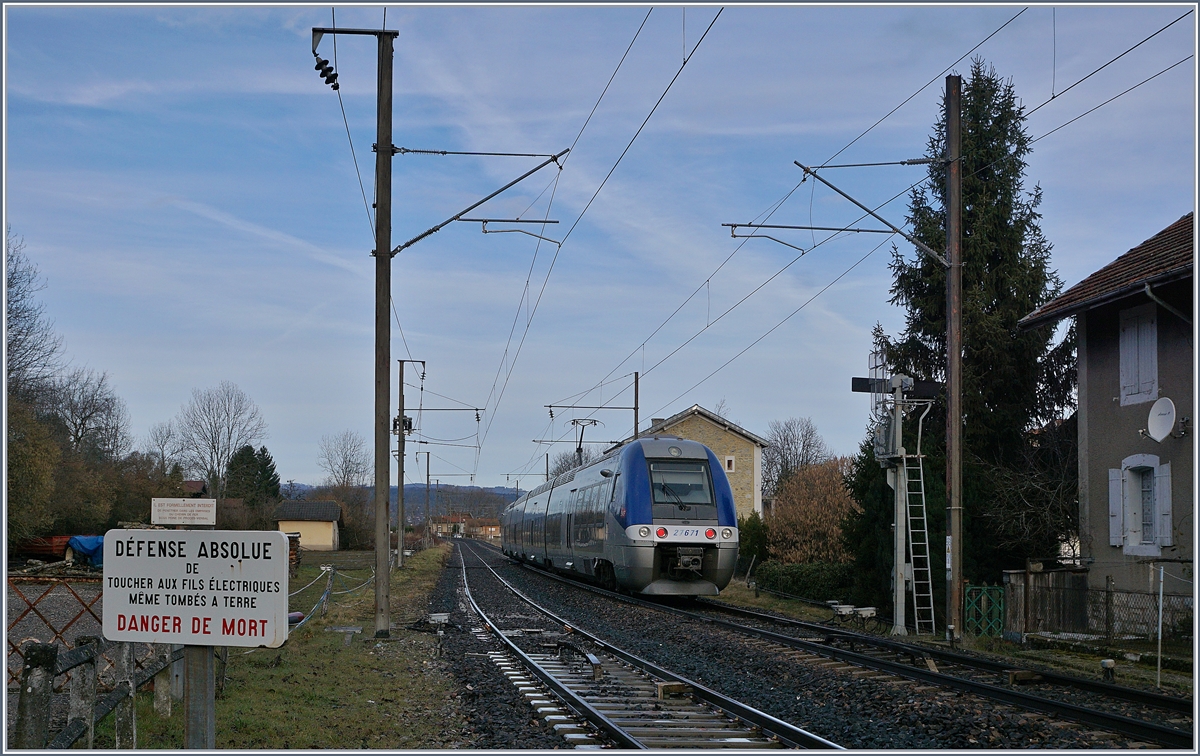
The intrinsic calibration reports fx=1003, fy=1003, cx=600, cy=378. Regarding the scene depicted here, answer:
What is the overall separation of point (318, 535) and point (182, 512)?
75.6 meters

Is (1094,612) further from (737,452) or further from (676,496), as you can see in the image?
(737,452)

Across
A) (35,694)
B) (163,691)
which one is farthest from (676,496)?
(35,694)

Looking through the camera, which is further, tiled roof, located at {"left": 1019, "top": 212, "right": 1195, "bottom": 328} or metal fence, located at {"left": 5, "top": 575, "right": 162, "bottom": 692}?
tiled roof, located at {"left": 1019, "top": 212, "right": 1195, "bottom": 328}

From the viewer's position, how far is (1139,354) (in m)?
18.4

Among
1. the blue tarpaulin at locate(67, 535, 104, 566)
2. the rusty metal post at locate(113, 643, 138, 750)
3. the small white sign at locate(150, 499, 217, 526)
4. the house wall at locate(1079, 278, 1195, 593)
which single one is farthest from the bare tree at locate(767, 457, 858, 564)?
the blue tarpaulin at locate(67, 535, 104, 566)

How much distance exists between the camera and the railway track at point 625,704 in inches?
326

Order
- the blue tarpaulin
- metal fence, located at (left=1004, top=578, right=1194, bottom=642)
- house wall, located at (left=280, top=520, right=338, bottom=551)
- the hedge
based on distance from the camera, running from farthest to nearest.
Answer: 1. house wall, located at (left=280, top=520, right=338, bottom=551)
2. the blue tarpaulin
3. the hedge
4. metal fence, located at (left=1004, top=578, right=1194, bottom=642)

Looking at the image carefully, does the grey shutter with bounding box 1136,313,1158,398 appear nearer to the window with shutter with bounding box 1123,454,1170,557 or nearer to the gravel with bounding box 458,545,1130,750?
the window with shutter with bounding box 1123,454,1170,557

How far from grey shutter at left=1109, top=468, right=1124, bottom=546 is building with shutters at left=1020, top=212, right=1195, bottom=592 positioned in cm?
2

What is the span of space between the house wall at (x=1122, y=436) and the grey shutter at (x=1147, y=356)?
144 mm

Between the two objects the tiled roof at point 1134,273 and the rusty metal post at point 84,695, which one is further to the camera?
the tiled roof at point 1134,273

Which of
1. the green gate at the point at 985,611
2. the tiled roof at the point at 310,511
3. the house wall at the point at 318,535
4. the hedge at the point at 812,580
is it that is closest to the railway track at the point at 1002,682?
the green gate at the point at 985,611

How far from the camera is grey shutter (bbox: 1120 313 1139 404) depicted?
60.8 ft

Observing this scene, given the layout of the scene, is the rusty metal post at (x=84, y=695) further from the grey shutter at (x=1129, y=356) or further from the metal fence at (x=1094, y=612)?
the grey shutter at (x=1129, y=356)
